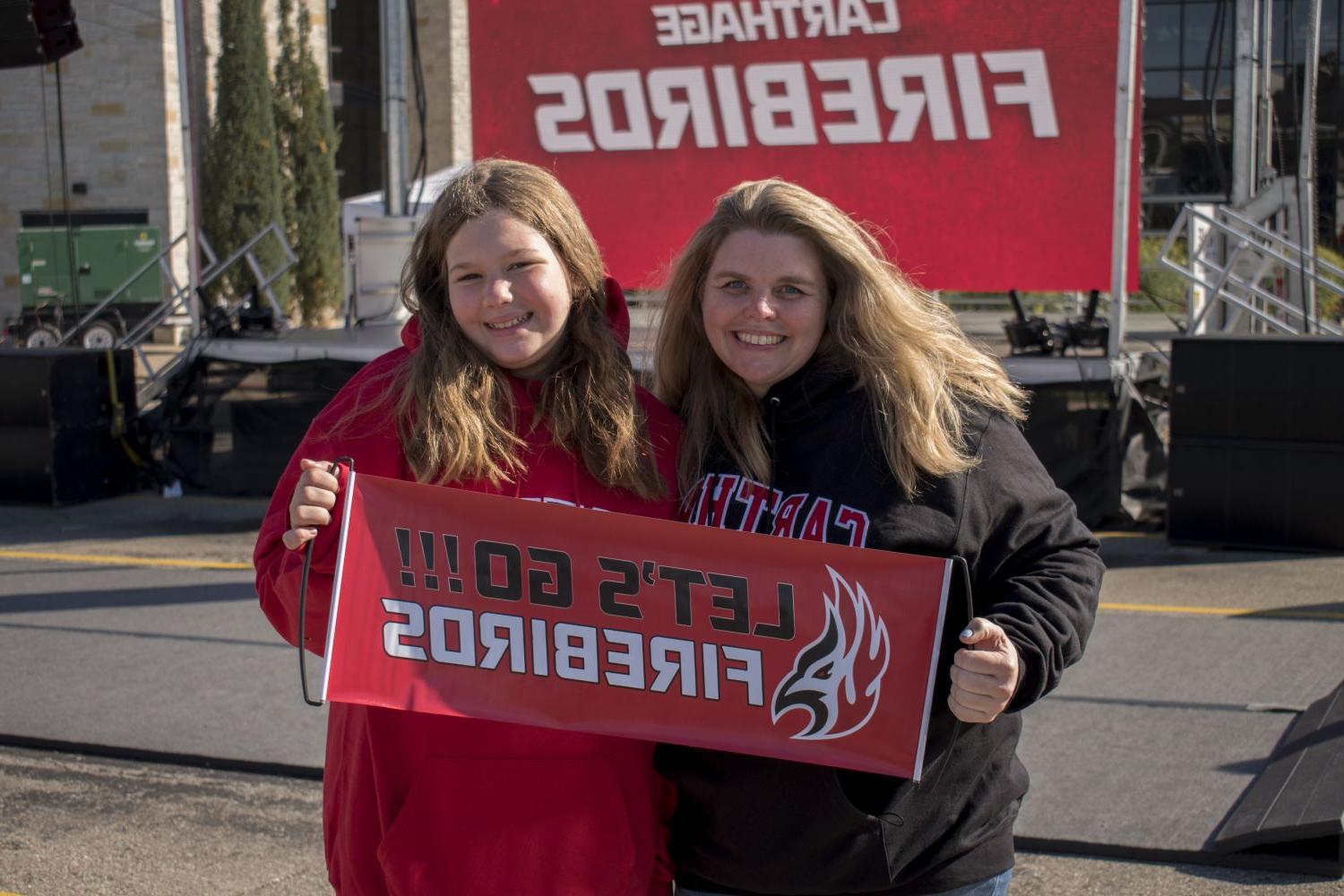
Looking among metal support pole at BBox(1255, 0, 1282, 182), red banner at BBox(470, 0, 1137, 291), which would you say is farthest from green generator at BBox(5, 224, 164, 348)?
metal support pole at BBox(1255, 0, 1282, 182)

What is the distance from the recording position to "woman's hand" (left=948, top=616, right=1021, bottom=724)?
2078 mm

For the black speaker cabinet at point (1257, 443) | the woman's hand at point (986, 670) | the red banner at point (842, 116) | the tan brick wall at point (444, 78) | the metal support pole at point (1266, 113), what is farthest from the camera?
the tan brick wall at point (444, 78)

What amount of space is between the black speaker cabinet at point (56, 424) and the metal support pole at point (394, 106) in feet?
8.62

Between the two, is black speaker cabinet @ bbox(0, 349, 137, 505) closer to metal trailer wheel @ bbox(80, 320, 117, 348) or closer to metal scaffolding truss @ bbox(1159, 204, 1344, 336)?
metal scaffolding truss @ bbox(1159, 204, 1344, 336)

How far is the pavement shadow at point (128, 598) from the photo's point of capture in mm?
7504

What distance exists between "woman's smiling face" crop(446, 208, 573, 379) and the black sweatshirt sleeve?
778 millimetres

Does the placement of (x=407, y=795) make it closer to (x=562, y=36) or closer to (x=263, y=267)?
(x=562, y=36)

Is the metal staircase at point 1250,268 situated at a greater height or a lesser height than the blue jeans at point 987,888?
greater

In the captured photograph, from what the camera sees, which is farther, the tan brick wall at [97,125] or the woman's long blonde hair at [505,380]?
the tan brick wall at [97,125]

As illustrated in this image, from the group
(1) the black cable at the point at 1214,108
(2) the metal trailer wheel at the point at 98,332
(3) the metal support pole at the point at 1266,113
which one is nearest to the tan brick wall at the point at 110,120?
(2) the metal trailer wheel at the point at 98,332

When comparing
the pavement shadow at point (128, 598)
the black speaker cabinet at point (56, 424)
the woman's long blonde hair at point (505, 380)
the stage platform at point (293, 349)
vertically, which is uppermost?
the woman's long blonde hair at point (505, 380)

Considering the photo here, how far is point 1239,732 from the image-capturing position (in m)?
5.18

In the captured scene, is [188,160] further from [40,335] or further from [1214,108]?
[1214,108]

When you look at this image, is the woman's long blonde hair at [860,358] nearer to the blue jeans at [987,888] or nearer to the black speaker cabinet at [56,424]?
the blue jeans at [987,888]
